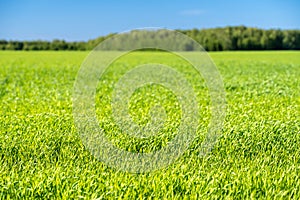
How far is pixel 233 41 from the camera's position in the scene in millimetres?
95375

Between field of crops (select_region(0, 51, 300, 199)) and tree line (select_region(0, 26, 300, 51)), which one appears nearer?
field of crops (select_region(0, 51, 300, 199))

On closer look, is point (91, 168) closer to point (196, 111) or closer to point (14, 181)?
point (14, 181)

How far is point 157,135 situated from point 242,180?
2.52 meters

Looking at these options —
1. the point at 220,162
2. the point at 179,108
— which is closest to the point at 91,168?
the point at 220,162

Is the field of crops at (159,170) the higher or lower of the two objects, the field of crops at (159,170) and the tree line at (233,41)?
the lower

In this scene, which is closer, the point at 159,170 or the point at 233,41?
the point at 159,170

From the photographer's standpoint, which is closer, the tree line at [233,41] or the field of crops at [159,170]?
the field of crops at [159,170]

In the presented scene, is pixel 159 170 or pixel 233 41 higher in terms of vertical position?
pixel 233 41

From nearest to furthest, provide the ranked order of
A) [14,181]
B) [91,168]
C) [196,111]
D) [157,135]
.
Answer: [14,181]
[91,168]
[157,135]
[196,111]

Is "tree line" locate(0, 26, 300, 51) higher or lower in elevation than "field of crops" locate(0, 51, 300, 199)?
higher

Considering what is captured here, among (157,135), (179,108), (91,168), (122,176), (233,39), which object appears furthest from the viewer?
(233,39)

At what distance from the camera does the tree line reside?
9431 centimetres

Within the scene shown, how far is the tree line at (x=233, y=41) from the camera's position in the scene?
9431cm

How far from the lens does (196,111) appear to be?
1061 centimetres
